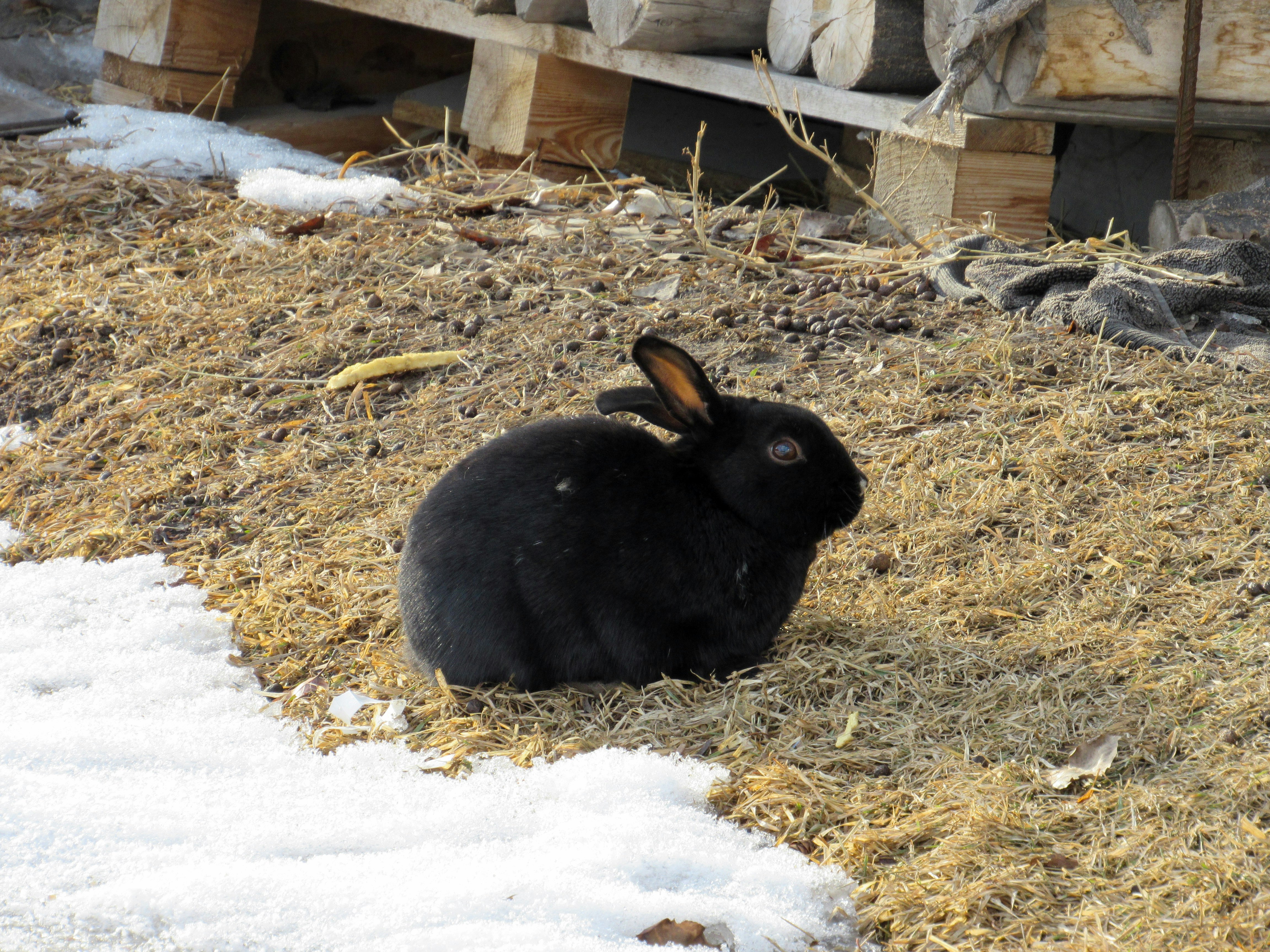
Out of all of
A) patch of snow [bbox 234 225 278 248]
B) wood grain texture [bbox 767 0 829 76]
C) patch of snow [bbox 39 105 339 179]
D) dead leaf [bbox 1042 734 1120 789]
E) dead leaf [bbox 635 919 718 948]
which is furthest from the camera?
patch of snow [bbox 39 105 339 179]

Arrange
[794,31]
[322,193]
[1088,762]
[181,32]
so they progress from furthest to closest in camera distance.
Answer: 1. [181,32]
2. [322,193]
3. [794,31]
4. [1088,762]

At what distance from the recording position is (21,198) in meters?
6.45

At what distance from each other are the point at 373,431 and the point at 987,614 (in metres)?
2.33

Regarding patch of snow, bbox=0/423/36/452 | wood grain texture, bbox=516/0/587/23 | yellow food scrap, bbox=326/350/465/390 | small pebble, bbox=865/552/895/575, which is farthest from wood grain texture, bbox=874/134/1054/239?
patch of snow, bbox=0/423/36/452

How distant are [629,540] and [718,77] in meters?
3.88

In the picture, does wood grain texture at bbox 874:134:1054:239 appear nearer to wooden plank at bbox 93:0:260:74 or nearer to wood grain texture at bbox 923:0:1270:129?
wood grain texture at bbox 923:0:1270:129

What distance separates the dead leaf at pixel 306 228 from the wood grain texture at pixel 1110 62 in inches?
121

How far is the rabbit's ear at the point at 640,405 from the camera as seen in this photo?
2.94 metres

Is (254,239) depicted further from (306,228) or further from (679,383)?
(679,383)

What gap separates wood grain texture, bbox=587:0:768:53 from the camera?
584 centimetres

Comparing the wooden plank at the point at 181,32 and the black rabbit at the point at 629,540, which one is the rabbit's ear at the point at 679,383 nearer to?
the black rabbit at the point at 629,540

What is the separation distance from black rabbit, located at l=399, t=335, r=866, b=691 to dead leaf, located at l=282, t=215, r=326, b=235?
328 centimetres

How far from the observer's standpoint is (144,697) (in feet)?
9.82

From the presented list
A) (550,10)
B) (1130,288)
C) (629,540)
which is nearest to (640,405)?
(629,540)
